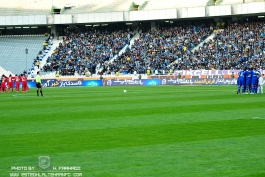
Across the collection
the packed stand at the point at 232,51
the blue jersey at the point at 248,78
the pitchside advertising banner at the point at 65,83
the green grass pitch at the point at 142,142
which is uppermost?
the packed stand at the point at 232,51

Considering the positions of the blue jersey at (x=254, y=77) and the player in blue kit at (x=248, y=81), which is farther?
the player in blue kit at (x=248, y=81)

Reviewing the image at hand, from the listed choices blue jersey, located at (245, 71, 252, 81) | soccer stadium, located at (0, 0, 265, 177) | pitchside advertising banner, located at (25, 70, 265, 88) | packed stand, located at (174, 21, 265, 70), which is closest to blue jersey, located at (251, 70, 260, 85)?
soccer stadium, located at (0, 0, 265, 177)

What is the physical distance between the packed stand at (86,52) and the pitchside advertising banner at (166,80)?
5.47 meters

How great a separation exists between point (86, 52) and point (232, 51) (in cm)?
2137

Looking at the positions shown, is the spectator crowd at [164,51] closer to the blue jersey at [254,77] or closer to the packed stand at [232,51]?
the packed stand at [232,51]

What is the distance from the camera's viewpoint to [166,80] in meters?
64.0

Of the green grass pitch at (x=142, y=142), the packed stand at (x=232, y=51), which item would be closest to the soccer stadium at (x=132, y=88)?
the green grass pitch at (x=142, y=142)

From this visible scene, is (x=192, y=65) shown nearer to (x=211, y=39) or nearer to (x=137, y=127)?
(x=211, y=39)

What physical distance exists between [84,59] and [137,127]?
59.0 meters

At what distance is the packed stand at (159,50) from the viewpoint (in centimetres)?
7000

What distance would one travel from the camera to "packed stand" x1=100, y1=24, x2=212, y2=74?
70000 mm

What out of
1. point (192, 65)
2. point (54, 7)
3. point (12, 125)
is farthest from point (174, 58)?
point (12, 125)

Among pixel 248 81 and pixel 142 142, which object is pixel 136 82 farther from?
pixel 142 142

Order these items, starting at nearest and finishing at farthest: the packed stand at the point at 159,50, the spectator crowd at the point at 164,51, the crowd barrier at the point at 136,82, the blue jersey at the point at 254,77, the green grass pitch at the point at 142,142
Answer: the green grass pitch at the point at 142,142 < the blue jersey at the point at 254,77 < the crowd barrier at the point at 136,82 < the spectator crowd at the point at 164,51 < the packed stand at the point at 159,50
